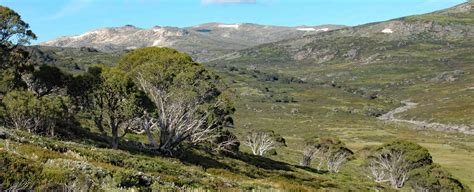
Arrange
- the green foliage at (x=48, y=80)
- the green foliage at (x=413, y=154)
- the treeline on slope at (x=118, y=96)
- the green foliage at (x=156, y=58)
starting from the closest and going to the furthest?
the treeline on slope at (x=118, y=96), the green foliage at (x=156, y=58), the green foliage at (x=48, y=80), the green foliage at (x=413, y=154)

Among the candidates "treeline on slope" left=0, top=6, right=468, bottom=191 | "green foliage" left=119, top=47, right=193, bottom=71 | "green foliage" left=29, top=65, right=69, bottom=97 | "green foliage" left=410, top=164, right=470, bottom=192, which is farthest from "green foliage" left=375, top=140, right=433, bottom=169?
"green foliage" left=29, top=65, right=69, bottom=97

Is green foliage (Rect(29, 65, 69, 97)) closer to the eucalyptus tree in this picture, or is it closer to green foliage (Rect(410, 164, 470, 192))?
the eucalyptus tree

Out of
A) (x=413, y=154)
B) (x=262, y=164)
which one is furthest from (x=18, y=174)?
(x=413, y=154)

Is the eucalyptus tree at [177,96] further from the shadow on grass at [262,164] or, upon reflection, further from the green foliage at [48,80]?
the shadow on grass at [262,164]

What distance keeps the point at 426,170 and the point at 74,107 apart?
6153cm

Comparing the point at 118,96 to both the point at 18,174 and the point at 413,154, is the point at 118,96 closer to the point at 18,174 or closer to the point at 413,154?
the point at 18,174

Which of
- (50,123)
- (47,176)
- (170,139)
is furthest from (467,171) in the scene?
(47,176)

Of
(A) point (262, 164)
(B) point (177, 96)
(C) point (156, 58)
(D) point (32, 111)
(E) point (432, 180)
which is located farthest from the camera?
(E) point (432, 180)

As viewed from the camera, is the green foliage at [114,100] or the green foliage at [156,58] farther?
the green foliage at [156,58]

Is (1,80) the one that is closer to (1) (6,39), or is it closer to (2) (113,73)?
(1) (6,39)

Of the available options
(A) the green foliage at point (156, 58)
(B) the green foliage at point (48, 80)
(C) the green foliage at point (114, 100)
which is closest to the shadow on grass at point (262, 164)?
(A) the green foliage at point (156, 58)

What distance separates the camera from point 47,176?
1157 centimetres

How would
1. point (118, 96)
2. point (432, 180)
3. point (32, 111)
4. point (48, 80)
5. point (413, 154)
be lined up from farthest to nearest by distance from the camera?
1. point (413, 154)
2. point (432, 180)
3. point (48, 80)
4. point (118, 96)
5. point (32, 111)

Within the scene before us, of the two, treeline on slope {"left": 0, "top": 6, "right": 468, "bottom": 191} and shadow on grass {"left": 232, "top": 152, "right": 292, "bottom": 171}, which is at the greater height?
treeline on slope {"left": 0, "top": 6, "right": 468, "bottom": 191}
